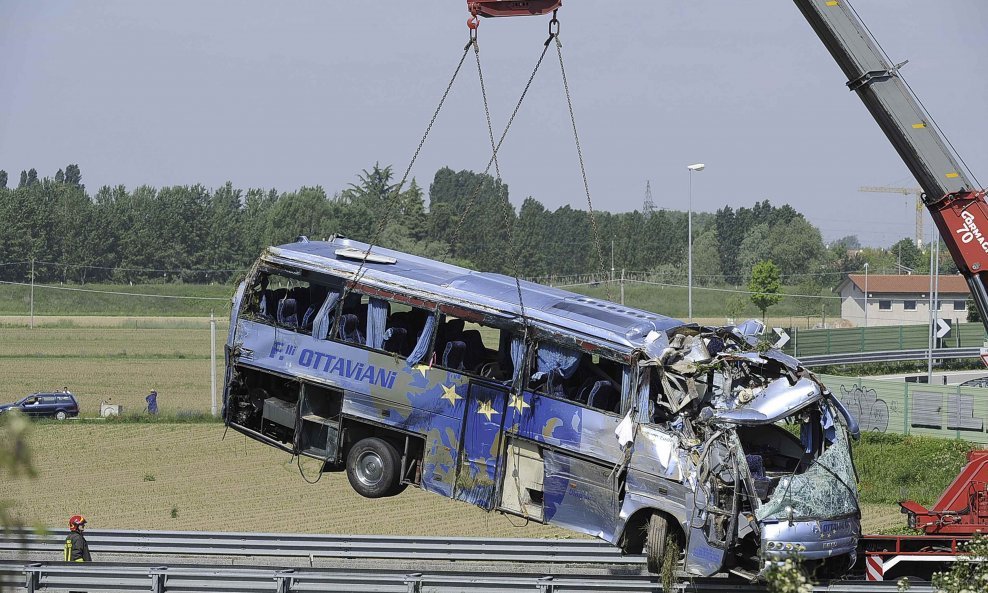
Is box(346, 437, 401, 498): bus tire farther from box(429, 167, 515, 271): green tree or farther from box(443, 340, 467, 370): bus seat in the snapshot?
box(429, 167, 515, 271): green tree

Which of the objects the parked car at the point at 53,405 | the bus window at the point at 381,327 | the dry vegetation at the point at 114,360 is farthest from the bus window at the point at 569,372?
the parked car at the point at 53,405

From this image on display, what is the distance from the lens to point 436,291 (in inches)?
649

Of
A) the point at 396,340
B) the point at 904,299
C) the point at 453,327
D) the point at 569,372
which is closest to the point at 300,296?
the point at 396,340

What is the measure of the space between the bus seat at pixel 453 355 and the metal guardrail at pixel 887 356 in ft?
127

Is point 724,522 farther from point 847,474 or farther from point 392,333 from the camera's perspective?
point 392,333

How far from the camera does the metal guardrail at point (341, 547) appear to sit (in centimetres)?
2031

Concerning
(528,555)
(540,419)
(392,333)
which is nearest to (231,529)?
(528,555)

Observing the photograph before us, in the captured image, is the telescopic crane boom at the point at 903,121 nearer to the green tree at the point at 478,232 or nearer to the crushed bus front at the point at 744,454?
the crushed bus front at the point at 744,454

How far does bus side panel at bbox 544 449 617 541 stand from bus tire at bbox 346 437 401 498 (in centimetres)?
252

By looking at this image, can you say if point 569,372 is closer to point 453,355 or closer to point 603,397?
point 603,397

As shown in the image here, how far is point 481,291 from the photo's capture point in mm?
16453

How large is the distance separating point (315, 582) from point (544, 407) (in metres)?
4.67

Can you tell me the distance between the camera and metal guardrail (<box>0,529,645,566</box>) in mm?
20312

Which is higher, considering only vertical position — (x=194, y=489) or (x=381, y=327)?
(x=381, y=327)
